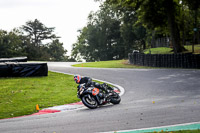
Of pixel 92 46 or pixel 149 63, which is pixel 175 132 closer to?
pixel 149 63

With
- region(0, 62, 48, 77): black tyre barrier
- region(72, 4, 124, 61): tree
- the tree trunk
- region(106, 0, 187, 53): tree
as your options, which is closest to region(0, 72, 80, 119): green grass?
region(0, 62, 48, 77): black tyre barrier

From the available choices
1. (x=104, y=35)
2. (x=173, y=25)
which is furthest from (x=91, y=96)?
(x=104, y=35)

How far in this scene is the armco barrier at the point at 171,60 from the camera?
25.6 m

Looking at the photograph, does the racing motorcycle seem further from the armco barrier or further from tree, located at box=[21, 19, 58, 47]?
tree, located at box=[21, 19, 58, 47]

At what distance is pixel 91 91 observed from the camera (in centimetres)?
963

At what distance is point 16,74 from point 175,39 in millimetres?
21022

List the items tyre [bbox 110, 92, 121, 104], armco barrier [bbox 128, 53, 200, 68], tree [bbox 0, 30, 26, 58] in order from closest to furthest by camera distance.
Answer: tyre [bbox 110, 92, 121, 104] → armco barrier [bbox 128, 53, 200, 68] → tree [bbox 0, 30, 26, 58]

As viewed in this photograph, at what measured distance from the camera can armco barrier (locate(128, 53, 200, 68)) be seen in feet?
84.0

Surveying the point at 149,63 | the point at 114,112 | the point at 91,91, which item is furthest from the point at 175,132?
the point at 149,63

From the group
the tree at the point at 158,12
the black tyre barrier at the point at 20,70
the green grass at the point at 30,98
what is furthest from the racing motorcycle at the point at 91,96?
the tree at the point at 158,12

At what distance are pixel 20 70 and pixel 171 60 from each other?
591 inches

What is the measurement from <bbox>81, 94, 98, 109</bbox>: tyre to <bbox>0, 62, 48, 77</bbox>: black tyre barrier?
514 inches

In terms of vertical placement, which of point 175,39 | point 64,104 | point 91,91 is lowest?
point 64,104

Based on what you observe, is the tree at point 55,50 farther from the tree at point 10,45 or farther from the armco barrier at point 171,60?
the armco barrier at point 171,60
